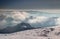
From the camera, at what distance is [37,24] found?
1.43 metres

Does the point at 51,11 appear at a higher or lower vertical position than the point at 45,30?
higher

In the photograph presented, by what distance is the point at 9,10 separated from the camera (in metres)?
1.44

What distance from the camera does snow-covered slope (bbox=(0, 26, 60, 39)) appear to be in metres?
1.36

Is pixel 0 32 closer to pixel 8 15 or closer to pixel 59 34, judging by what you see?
pixel 8 15

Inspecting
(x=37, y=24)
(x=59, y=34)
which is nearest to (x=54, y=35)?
(x=59, y=34)

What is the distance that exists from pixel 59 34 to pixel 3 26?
0.65 meters

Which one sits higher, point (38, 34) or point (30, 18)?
point (30, 18)

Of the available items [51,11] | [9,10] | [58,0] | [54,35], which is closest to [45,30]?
[54,35]

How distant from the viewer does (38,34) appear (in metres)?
1.39

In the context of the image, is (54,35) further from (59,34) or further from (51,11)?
(51,11)

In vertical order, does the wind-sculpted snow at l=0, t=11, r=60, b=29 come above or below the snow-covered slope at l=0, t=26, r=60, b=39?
above

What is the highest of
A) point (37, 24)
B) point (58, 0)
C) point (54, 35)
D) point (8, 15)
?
point (58, 0)

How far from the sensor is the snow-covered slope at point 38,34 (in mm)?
1363

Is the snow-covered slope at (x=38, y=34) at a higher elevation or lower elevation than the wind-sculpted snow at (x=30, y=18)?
lower
